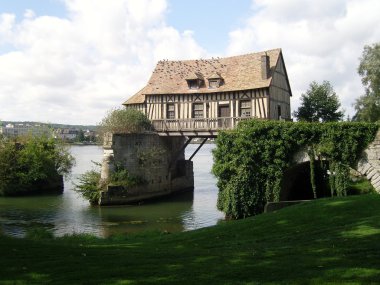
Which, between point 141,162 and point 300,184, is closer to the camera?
point 300,184

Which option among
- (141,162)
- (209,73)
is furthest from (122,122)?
(209,73)

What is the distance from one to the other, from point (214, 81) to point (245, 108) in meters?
3.02

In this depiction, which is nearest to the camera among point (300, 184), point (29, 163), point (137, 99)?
point (300, 184)

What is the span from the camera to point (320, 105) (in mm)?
29172

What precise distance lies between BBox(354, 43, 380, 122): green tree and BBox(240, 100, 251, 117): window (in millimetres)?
9746

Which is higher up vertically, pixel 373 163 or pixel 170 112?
pixel 170 112

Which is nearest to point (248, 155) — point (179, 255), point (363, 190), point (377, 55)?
point (363, 190)

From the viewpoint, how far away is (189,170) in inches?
1227

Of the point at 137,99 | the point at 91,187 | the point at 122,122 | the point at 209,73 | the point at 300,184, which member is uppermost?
the point at 209,73

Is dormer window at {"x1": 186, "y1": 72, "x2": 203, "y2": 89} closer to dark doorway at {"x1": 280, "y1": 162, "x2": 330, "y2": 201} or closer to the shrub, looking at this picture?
the shrub

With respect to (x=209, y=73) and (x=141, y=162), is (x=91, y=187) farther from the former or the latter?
(x=209, y=73)

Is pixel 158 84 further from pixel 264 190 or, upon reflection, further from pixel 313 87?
pixel 264 190

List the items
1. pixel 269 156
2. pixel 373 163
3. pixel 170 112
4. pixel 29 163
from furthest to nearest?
pixel 29 163 → pixel 170 112 → pixel 269 156 → pixel 373 163

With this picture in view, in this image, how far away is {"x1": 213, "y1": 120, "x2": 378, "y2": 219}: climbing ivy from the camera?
16891mm
